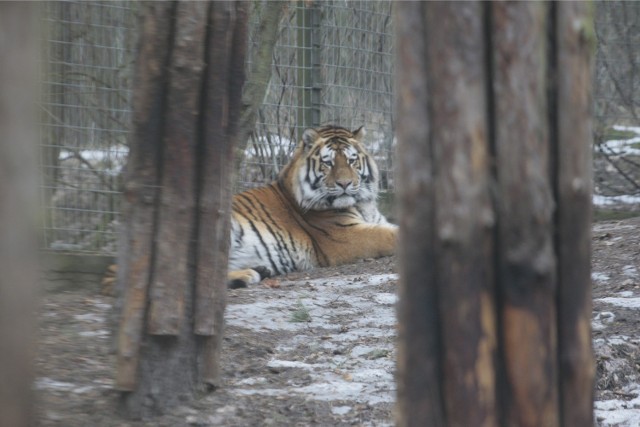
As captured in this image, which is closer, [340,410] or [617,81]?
[340,410]

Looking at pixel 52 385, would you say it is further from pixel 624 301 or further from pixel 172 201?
pixel 624 301

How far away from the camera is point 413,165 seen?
276 centimetres

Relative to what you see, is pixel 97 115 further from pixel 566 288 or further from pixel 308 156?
pixel 566 288

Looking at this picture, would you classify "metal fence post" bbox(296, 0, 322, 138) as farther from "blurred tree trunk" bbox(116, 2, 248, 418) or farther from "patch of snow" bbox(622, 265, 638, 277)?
"blurred tree trunk" bbox(116, 2, 248, 418)

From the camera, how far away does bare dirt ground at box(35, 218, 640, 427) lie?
4125 mm

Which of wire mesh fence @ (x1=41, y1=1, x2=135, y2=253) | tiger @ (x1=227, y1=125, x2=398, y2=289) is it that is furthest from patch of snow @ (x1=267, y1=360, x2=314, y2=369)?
tiger @ (x1=227, y1=125, x2=398, y2=289)

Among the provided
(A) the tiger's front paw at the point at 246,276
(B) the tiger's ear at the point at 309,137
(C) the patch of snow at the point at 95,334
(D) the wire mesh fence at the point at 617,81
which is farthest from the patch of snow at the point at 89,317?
(D) the wire mesh fence at the point at 617,81

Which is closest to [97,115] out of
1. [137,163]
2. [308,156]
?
[308,156]

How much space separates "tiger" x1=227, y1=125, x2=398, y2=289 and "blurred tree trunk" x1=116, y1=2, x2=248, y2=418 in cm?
407

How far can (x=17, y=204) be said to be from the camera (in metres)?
2.53

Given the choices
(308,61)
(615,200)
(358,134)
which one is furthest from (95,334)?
(615,200)

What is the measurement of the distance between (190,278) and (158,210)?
0.98 feet

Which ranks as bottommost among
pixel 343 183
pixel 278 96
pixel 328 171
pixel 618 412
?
pixel 618 412

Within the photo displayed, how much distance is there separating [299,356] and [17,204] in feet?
9.25
